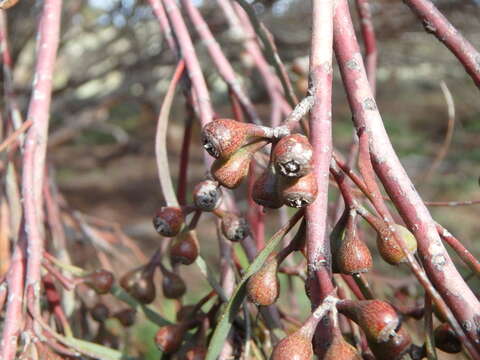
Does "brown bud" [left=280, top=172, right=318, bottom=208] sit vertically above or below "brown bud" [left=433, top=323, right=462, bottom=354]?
above

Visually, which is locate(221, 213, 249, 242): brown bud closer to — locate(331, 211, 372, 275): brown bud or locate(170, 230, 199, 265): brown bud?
locate(170, 230, 199, 265): brown bud

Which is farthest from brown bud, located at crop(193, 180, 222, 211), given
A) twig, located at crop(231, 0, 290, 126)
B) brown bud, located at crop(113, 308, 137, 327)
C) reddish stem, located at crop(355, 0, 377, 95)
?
reddish stem, located at crop(355, 0, 377, 95)

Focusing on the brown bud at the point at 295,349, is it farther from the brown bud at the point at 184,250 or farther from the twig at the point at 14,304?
the twig at the point at 14,304

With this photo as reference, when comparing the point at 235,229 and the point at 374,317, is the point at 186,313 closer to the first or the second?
the point at 235,229

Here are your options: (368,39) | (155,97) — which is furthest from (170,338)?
(155,97)

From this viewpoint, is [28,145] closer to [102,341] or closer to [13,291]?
[13,291]

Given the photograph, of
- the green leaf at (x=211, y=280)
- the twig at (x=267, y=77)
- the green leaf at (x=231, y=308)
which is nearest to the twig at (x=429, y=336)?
the green leaf at (x=231, y=308)

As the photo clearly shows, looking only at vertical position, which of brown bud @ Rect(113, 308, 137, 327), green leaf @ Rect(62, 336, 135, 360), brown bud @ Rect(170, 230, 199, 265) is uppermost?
brown bud @ Rect(170, 230, 199, 265)
